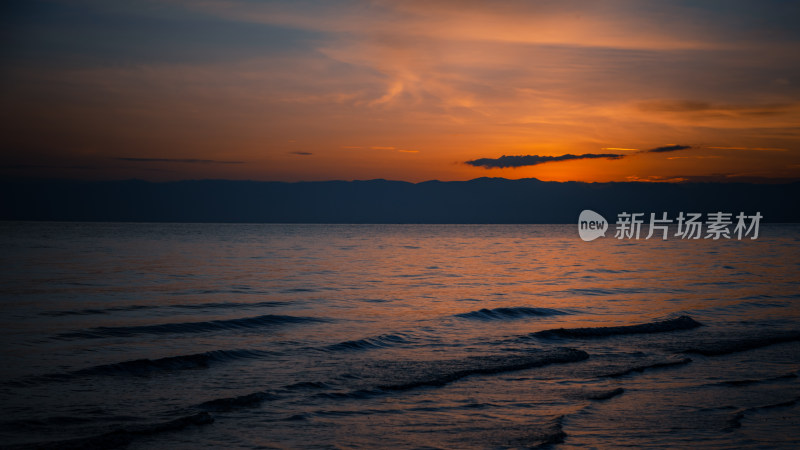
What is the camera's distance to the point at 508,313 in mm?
21953

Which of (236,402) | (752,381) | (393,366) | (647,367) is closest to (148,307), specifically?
(393,366)

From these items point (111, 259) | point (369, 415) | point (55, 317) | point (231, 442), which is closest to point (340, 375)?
point (369, 415)

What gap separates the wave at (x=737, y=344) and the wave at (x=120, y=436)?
483 inches

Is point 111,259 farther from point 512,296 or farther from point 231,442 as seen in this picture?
point 231,442

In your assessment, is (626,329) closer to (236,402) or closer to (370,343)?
(370,343)

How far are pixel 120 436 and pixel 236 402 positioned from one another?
2.20m

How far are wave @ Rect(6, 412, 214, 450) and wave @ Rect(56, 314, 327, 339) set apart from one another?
9086 mm

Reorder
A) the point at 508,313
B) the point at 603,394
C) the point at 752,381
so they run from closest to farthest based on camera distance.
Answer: the point at 603,394
the point at 752,381
the point at 508,313

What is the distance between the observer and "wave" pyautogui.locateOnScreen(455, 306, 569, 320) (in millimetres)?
20922

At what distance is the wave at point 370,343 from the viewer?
49.7 feet

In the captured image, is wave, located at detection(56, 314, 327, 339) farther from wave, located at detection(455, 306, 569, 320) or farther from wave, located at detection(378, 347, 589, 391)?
wave, located at detection(378, 347, 589, 391)

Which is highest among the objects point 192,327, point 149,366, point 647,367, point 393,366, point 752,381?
point 752,381

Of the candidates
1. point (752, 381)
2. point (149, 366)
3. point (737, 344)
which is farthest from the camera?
point (737, 344)

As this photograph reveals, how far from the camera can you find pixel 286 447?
7891 millimetres
